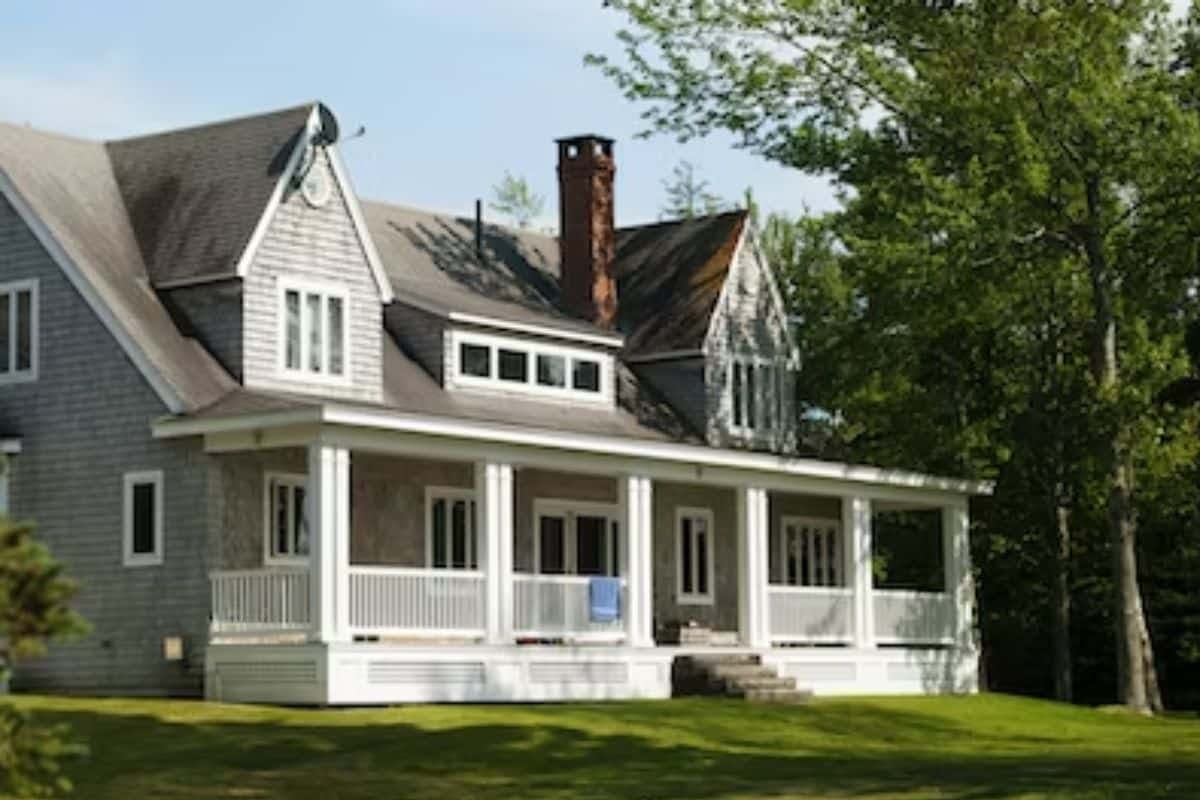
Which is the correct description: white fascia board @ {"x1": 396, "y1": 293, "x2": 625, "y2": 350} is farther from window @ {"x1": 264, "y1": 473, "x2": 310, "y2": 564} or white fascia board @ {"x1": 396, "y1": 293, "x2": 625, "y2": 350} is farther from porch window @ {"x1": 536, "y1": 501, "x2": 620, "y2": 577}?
window @ {"x1": 264, "y1": 473, "x2": 310, "y2": 564}

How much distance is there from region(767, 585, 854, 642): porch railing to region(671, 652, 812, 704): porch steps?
2.05m

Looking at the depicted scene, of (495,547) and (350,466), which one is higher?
(350,466)

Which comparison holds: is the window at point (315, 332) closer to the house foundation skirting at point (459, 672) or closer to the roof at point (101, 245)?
the roof at point (101, 245)

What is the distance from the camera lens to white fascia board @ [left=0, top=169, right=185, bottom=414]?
110 ft

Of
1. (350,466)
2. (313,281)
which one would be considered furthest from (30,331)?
(350,466)

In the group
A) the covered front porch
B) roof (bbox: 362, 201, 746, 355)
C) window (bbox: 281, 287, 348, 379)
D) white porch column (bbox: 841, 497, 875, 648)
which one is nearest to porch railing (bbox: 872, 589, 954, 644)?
the covered front porch

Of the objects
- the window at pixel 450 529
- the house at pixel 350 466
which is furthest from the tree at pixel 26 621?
the window at pixel 450 529

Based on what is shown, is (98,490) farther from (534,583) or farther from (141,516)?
(534,583)

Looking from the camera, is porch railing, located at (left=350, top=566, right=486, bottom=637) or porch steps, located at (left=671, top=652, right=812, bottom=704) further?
porch steps, located at (left=671, top=652, right=812, bottom=704)

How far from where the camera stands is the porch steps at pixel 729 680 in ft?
123

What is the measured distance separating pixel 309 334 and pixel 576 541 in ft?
23.7

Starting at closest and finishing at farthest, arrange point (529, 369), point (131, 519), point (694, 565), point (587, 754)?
point (587, 754) < point (131, 519) < point (529, 369) < point (694, 565)

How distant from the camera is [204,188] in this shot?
3647cm

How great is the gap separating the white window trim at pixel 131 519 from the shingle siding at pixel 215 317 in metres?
2.00
